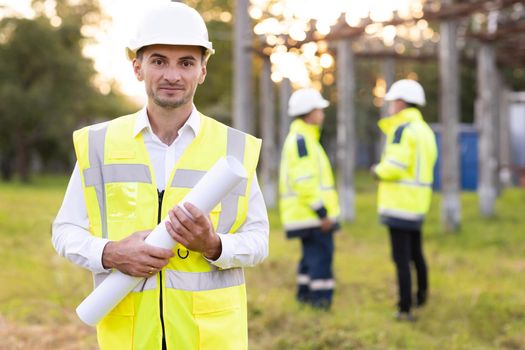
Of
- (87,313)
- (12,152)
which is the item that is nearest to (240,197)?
(87,313)

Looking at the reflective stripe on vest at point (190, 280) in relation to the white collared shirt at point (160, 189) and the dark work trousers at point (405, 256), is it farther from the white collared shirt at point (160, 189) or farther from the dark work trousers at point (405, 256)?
the dark work trousers at point (405, 256)

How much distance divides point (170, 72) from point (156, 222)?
1.60 feet

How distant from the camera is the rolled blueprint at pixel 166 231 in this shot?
2316 millimetres

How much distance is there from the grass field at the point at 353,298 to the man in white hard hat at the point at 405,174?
0.59 metres

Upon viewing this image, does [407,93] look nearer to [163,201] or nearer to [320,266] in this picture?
[320,266]

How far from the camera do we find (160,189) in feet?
8.41

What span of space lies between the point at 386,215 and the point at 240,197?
4.32m

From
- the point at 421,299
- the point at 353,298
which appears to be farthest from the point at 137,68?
the point at 353,298

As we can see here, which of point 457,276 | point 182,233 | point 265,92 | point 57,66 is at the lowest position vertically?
point 457,276

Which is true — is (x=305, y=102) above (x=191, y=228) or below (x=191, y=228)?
above

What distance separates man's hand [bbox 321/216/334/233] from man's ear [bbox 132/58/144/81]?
443cm

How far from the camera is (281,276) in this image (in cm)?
897

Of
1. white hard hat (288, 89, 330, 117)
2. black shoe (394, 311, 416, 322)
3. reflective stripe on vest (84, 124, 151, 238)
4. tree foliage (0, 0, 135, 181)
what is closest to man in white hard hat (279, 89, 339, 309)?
white hard hat (288, 89, 330, 117)

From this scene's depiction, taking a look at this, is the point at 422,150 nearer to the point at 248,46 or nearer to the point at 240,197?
the point at 240,197
